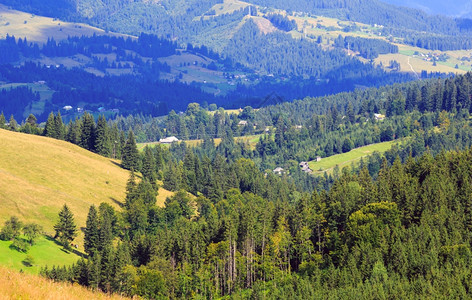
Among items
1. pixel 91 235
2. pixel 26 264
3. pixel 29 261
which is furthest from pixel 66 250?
pixel 26 264

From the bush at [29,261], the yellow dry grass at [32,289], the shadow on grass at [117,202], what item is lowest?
the bush at [29,261]

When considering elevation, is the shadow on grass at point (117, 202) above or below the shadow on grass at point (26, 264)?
above

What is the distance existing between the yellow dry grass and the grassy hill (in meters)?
85.6

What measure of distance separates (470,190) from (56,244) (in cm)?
7707

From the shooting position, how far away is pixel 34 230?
121 m

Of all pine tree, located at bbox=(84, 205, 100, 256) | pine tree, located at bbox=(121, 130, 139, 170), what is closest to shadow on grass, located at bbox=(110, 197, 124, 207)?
pine tree, located at bbox=(84, 205, 100, 256)

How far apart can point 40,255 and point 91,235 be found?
15.3 metres

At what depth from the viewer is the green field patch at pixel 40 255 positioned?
110 m

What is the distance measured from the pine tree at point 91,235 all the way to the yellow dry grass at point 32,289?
8541 cm

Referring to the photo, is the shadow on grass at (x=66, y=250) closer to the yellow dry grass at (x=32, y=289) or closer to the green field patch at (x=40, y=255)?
the green field patch at (x=40, y=255)

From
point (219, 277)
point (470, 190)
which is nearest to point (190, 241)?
point (219, 277)

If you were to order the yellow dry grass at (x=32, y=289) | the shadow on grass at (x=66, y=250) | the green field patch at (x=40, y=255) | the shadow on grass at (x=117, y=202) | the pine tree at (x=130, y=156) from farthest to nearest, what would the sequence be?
the pine tree at (x=130, y=156), the shadow on grass at (x=117, y=202), the shadow on grass at (x=66, y=250), the green field patch at (x=40, y=255), the yellow dry grass at (x=32, y=289)

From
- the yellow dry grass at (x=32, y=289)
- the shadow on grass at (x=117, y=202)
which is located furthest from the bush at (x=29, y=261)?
the yellow dry grass at (x=32, y=289)

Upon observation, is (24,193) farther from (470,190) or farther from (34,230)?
(470,190)
